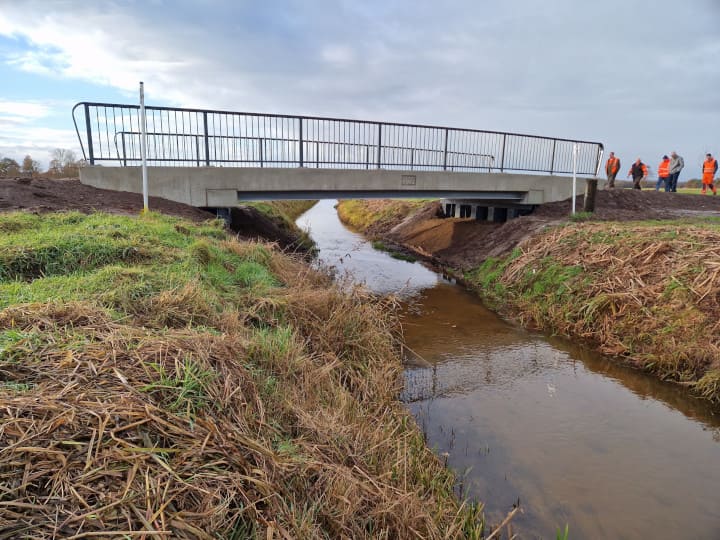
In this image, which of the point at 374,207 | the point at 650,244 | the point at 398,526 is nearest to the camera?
the point at 398,526

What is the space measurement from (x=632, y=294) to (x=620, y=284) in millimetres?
500

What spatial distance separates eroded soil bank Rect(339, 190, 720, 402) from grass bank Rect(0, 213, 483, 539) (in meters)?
5.34

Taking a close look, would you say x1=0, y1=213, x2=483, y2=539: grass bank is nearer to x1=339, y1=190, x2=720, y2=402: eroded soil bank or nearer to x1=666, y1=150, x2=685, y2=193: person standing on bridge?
x1=339, y1=190, x2=720, y2=402: eroded soil bank

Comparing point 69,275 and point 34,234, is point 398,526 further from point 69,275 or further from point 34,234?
point 34,234

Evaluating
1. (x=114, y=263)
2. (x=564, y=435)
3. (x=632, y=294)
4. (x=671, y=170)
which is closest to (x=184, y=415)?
(x=114, y=263)

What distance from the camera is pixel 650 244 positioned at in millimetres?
10391

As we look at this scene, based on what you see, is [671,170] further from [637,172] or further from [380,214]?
[380,214]

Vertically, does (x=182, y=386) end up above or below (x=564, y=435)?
above

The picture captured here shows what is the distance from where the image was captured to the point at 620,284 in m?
9.62

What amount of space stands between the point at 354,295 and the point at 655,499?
183 inches

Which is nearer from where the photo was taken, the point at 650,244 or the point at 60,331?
the point at 60,331

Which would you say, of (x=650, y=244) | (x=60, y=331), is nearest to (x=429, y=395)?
(x=60, y=331)

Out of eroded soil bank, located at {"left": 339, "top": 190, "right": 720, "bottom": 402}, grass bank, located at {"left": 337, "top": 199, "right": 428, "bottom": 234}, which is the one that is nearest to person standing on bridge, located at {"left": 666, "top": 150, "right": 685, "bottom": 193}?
eroded soil bank, located at {"left": 339, "top": 190, "right": 720, "bottom": 402}

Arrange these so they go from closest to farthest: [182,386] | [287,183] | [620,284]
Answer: [182,386]
[620,284]
[287,183]
